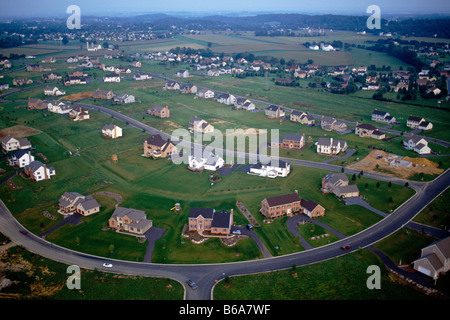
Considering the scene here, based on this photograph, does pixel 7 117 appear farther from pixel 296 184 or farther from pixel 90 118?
pixel 296 184

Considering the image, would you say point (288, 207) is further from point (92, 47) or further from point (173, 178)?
point (92, 47)

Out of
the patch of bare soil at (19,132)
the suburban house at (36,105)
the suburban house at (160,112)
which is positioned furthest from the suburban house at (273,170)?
the suburban house at (36,105)

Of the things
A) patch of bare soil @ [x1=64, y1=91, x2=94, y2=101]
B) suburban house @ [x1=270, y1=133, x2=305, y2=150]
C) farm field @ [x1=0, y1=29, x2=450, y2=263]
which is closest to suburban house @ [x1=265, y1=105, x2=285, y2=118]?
farm field @ [x1=0, y1=29, x2=450, y2=263]

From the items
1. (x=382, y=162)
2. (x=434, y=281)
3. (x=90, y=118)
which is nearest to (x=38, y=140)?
(x=90, y=118)

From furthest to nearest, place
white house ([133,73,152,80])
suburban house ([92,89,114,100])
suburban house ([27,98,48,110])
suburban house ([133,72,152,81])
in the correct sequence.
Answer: white house ([133,73,152,80]), suburban house ([133,72,152,81]), suburban house ([92,89,114,100]), suburban house ([27,98,48,110])

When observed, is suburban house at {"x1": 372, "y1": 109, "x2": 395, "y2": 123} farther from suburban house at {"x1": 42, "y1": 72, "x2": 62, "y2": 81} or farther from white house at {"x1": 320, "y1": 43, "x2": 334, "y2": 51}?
white house at {"x1": 320, "y1": 43, "x2": 334, "y2": 51}

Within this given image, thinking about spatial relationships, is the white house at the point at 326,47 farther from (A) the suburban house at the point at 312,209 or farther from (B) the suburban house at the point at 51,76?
(A) the suburban house at the point at 312,209
